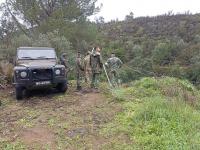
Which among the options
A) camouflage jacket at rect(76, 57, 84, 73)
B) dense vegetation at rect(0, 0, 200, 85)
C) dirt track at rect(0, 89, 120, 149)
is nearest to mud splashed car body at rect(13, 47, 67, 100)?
dirt track at rect(0, 89, 120, 149)

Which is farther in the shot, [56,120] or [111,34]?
[111,34]

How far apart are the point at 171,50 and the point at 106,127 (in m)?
51.6

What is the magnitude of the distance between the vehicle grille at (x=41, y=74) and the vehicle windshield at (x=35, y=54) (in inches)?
46.4

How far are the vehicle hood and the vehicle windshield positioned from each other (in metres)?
0.26

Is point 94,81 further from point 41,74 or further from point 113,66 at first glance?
point 41,74

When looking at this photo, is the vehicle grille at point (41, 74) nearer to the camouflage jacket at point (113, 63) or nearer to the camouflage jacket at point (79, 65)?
the camouflage jacket at point (79, 65)

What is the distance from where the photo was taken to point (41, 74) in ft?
46.0

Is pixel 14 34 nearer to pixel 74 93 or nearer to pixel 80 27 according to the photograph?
pixel 80 27

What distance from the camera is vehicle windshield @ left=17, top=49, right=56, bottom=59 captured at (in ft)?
49.2

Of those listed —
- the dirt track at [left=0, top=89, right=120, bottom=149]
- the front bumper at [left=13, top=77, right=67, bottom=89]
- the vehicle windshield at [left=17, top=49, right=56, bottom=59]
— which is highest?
the vehicle windshield at [left=17, top=49, right=56, bottom=59]

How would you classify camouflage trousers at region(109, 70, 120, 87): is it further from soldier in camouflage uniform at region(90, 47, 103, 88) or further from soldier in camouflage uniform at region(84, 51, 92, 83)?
soldier in camouflage uniform at region(90, 47, 103, 88)

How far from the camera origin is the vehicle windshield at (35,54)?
15.0 m

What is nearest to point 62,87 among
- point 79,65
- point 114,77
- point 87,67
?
point 79,65

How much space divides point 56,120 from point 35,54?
481 cm
